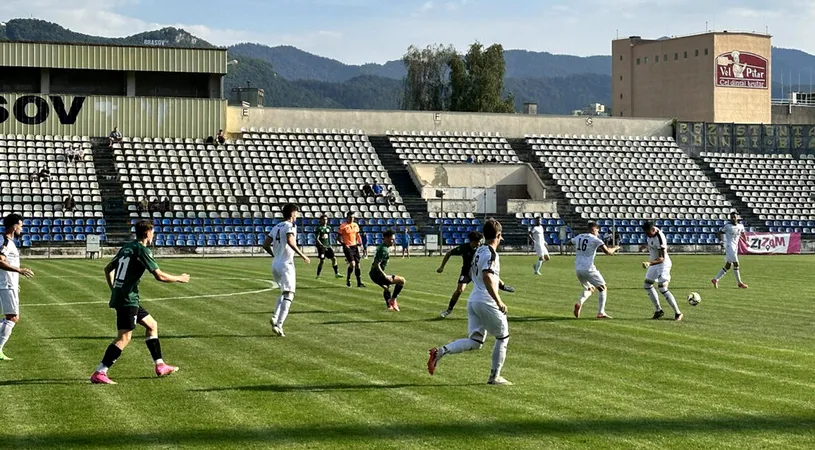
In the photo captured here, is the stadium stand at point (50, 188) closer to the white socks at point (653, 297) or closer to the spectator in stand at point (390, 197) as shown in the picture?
the spectator in stand at point (390, 197)

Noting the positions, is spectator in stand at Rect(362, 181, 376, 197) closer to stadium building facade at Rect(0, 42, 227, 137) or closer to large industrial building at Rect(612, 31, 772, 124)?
stadium building facade at Rect(0, 42, 227, 137)

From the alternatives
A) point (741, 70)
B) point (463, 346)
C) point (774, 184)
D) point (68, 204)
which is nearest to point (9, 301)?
point (463, 346)

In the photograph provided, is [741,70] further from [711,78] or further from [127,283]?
[127,283]

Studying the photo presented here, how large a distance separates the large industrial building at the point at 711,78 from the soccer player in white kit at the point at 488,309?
8103cm

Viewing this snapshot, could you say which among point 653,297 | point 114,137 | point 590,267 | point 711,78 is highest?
point 711,78

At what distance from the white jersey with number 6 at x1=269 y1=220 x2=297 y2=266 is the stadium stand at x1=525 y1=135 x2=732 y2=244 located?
152 feet

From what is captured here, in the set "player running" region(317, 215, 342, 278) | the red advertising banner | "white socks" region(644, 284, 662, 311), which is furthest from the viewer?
the red advertising banner

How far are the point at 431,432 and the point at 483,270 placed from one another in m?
3.06

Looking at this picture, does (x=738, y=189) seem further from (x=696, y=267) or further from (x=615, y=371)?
(x=615, y=371)

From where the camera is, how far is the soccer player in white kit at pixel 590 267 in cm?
2252

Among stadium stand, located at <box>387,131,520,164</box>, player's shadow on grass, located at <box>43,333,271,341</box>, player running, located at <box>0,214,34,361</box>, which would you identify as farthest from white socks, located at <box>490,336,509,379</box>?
stadium stand, located at <box>387,131,520,164</box>

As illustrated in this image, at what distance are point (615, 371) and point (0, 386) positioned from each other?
777 cm

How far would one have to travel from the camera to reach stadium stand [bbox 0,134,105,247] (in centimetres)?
5553

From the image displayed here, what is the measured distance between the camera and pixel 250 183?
63.2 metres
